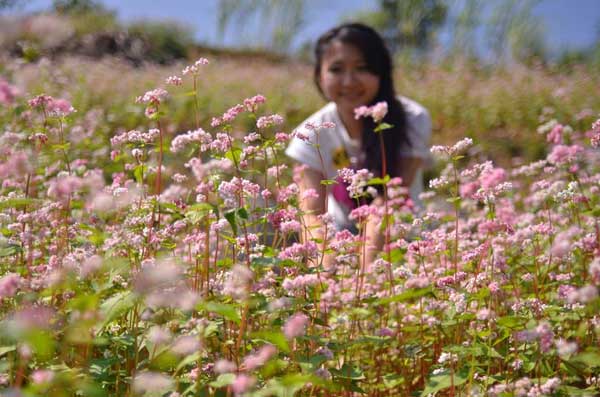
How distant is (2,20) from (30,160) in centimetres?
37

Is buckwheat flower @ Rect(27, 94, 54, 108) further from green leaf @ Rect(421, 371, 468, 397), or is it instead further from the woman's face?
the woman's face

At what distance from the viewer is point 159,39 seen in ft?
72.9

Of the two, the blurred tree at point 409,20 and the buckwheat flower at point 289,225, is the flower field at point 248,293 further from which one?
the blurred tree at point 409,20

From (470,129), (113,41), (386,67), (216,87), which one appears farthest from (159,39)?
(386,67)

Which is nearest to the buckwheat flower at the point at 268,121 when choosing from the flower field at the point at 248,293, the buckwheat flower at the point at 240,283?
→ the flower field at the point at 248,293

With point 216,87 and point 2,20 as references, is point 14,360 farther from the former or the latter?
point 216,87

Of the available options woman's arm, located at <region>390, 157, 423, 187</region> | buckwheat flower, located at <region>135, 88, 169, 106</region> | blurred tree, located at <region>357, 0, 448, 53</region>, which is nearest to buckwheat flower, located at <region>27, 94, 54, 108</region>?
buckwheat flower, located at <region>135, 88, 169, 106</region>

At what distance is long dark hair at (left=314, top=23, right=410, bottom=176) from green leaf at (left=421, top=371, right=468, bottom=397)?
2.73m

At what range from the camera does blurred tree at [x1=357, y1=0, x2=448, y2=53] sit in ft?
80.9

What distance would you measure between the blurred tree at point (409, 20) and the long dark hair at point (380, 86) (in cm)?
1762

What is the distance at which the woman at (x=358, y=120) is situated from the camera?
4383 millimetres

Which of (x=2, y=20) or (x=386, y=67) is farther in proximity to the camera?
(x=386, y=67)

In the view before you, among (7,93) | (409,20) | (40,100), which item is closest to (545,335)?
(7,93)

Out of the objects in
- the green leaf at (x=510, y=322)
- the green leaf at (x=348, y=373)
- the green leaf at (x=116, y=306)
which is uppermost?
the green leaf at (x=116, y=306)
